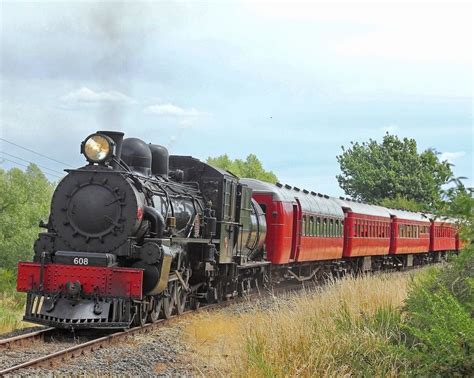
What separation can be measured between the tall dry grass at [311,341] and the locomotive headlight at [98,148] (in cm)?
307

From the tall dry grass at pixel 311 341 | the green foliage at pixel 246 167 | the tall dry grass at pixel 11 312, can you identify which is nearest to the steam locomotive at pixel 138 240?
the tall dry grass at pixel 11 312

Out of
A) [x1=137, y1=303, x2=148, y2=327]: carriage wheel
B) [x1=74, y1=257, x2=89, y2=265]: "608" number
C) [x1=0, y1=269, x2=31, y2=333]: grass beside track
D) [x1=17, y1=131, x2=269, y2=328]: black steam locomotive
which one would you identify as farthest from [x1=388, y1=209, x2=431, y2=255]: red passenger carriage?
[x1=74, y1=257, x2=89, y2=265]: "608" number

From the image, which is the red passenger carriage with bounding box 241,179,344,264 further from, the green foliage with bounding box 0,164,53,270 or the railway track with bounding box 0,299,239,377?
the green foliage with bounding box 0,164,53,270

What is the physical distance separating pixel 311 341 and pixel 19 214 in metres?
28.7

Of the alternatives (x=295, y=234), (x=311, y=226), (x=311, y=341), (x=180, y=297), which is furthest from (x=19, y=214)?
(x=311, y=341)

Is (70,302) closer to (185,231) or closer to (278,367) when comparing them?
(185,231)

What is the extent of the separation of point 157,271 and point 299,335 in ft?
11.9

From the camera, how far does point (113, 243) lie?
11.7m

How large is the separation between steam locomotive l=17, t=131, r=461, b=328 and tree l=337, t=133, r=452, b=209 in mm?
41561

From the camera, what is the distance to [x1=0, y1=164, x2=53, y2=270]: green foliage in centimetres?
3086

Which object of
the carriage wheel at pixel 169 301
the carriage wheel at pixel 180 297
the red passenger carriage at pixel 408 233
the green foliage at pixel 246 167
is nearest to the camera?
the carriage wheel at pixel 169 301

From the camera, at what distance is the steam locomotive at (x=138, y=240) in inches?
444

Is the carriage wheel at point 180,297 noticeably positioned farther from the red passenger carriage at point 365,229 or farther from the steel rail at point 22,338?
the red passenger carriage at point 365,229

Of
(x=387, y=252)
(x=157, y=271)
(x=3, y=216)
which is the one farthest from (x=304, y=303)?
(x=3, y=216)
